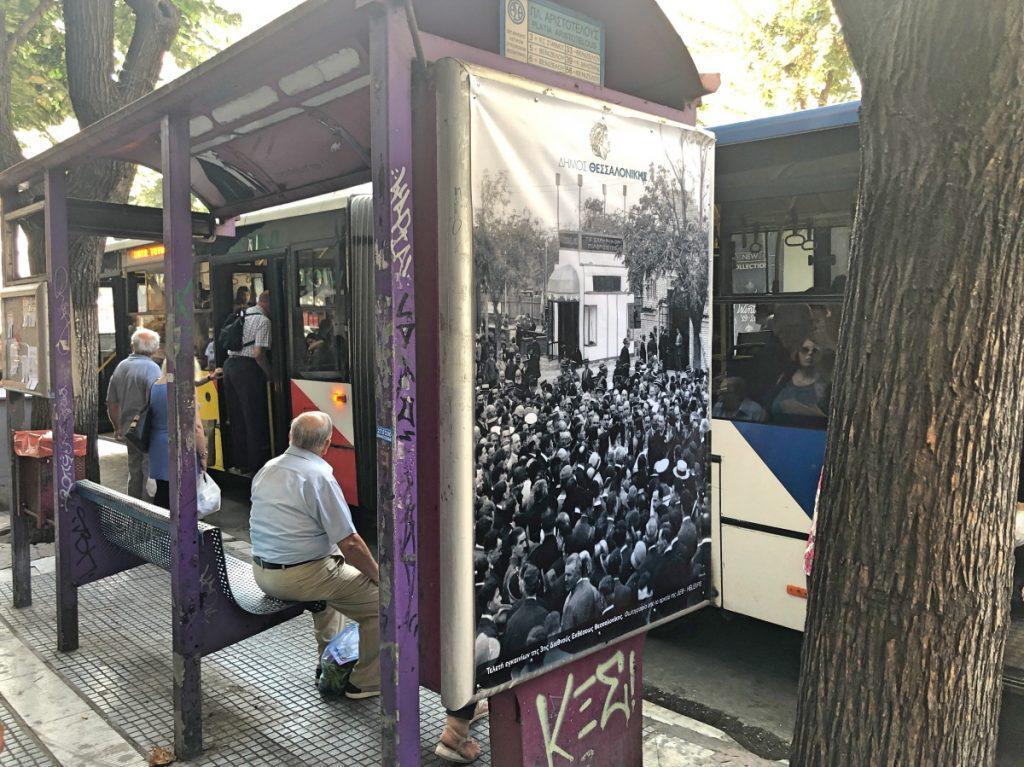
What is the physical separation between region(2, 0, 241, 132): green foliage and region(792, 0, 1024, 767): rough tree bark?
304 inches

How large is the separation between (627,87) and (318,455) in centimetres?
219

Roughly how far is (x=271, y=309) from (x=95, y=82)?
232 centimetres

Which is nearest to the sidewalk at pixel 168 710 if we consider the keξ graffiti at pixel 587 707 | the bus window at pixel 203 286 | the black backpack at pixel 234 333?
the keξ graffiti at pixel 587 707

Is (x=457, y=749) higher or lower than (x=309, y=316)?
lower

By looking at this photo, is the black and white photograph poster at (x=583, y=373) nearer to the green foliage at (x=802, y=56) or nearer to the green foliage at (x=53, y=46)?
the green foliage at (x=53, y=46)

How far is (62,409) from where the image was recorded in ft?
16.0

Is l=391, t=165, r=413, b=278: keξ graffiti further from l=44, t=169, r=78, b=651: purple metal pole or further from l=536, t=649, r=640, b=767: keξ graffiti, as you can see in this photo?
l=44, t=169, r=78, b=651: purple metal pole

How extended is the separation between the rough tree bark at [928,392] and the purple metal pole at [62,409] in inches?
162

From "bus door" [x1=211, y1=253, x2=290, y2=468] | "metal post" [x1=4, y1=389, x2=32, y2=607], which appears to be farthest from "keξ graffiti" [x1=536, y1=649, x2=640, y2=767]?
"bus door" [x1=211, y1=253, x2=290, y2=468]

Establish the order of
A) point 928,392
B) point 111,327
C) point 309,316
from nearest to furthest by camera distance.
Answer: point 928,392
point 309,316
point 111,327

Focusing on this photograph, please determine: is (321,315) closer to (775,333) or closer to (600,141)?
(775,333)

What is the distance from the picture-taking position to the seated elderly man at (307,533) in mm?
3963

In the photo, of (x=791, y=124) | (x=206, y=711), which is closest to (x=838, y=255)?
(x=791, y=124)

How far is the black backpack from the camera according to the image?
7930mm
